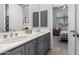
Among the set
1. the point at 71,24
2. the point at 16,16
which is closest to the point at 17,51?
the point at 16,16

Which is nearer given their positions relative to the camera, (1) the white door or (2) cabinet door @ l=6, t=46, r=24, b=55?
(2) cabinet door @ l=6, t=46, r=24, b=55

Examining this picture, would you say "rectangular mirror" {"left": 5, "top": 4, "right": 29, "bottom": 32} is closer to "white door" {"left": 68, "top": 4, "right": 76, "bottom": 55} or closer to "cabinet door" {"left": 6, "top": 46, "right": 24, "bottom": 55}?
"cabinet door" {"left": 6, "top": 46, "right": 24, "bottom": 55}

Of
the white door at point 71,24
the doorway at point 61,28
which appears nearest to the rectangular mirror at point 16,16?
the doorway at point 61,28

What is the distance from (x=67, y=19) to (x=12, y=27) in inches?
33.3

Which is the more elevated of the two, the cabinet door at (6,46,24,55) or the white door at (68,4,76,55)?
the white door at (68,4,76,55)

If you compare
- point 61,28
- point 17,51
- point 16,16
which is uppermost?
point 16,16

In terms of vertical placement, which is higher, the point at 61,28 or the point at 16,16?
the point at 16,16

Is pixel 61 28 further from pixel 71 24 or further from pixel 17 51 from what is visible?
pixel 17 51

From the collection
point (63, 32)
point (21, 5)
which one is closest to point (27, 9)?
point (21, 5)

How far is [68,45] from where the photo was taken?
72.6 inches

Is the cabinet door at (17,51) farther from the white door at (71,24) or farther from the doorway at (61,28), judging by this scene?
the white door at (71,24)

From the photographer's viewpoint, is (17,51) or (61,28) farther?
(61,28)

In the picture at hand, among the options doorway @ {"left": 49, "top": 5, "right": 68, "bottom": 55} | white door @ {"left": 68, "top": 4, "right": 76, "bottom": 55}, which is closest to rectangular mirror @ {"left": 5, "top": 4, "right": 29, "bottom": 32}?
doorway @ {"left": 49, "top": 5, "right": 68, "bottom": 55}
